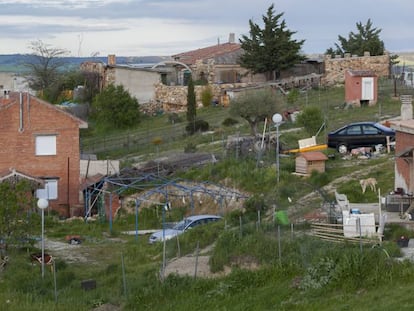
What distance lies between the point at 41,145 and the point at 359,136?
13.6 metres

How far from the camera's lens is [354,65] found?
65.2 meters

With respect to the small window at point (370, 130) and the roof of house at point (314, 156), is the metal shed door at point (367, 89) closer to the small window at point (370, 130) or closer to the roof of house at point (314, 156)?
the small window at point (370, 130)

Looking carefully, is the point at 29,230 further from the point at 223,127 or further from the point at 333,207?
the point at 223,127

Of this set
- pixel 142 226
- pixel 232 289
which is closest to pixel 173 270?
pixel 232 289

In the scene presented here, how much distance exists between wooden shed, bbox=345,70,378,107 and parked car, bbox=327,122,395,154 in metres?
13.3

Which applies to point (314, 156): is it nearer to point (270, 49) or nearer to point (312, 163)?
point (312, 163)

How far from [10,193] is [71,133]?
47.5 feet

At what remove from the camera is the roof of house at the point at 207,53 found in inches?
2809

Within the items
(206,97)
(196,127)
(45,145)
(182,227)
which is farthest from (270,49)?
(182,227)

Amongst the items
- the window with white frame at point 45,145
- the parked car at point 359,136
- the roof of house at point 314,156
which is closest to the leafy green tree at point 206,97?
the window with white frame at point 45,145

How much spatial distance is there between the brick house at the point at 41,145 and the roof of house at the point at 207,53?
29.4m

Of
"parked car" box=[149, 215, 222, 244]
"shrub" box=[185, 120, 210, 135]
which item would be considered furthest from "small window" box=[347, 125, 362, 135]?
"shrub" box=[185, 120, 210, 135]

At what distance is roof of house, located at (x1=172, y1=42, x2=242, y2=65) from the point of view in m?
→ 71.3

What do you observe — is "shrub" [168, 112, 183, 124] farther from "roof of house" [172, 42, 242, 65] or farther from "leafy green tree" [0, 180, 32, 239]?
"leafy green tree" [0, 180, 32, 239]
